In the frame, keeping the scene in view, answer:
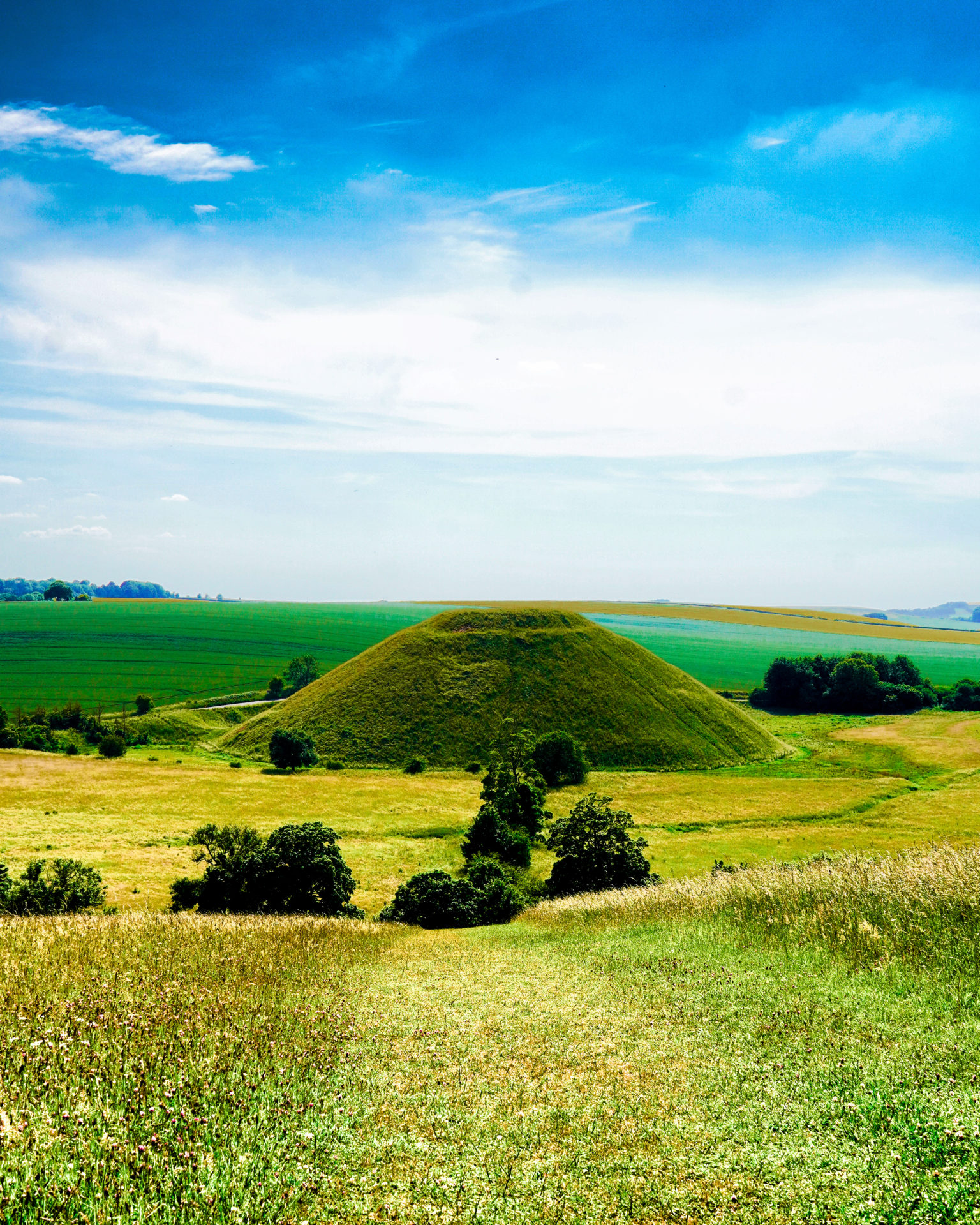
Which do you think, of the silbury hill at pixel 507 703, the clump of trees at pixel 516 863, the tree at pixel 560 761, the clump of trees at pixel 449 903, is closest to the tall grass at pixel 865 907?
the clump of trees at pixel 449 903

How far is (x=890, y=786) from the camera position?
69.3 m

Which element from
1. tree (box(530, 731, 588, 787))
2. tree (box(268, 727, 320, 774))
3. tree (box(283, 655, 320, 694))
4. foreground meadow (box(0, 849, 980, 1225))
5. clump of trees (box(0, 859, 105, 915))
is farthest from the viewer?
tree (box(283, 655, 320, 694))

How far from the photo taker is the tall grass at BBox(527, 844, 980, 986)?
1417 centimetres

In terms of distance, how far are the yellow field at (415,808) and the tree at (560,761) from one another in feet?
5.94

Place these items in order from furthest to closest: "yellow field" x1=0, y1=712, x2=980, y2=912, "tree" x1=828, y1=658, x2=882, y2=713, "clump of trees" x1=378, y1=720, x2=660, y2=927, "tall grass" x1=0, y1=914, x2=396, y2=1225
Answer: "tree" x1=828, y1=658, x2=882, y2=713 → "yellow field" x1=0, y1=712, x2=980, y2=912 → "clump of trees" x1=378, y1=720, x2=660, y2=927 → "tall grass" x1=0, y1=914, x2=396, y2=1225

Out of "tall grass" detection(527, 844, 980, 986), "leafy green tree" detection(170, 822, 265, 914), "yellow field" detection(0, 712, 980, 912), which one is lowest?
"yellow field" detection(0, 712, 980, 912)

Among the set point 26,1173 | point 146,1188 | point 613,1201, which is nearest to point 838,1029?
point 613,1201

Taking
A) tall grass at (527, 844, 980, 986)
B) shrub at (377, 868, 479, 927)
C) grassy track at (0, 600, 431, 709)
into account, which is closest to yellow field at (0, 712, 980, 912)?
shrub at (377, 868, 479, 927)

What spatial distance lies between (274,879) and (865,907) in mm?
27978

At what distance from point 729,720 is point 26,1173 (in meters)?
94.2

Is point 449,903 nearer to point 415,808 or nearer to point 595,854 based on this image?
point 595,854

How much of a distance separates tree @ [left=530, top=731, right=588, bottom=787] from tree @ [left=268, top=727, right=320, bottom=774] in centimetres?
2653

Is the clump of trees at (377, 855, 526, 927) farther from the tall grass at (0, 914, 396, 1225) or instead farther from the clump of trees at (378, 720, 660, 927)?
the tall grass at (0, 914, 396, 1225)

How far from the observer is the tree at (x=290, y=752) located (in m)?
76.3
